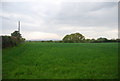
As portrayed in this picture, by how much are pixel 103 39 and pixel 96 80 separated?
3944 cm

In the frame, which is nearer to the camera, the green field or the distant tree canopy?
the green field

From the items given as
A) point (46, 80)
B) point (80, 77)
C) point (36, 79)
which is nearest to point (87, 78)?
point (80, 77)

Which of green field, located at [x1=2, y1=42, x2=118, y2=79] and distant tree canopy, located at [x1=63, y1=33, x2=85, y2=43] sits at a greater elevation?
distant tree canopy, located at [x1=63, y1=33, x2=85, y2=43]

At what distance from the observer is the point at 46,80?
329 centimetres

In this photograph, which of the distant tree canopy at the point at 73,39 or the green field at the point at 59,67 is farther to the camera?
the distant tree canopy at the point at 73,39

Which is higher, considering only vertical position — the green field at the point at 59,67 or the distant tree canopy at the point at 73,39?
the distant tree canopy at the point at 73,39

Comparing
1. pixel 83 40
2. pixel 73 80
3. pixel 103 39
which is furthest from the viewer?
pixel 83 40

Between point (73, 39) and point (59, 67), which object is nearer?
point (59, 67)

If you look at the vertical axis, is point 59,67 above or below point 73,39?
below

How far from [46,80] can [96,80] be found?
4.41 feet

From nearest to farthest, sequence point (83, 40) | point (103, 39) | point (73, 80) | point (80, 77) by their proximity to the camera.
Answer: point (73, 80) < point (80, 77) < point (103, 39) < point (83, 40)

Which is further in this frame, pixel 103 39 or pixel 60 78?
pixel 103 39

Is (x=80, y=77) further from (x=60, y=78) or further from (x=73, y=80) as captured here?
(x=60, y=78)

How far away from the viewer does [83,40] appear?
44.0m
